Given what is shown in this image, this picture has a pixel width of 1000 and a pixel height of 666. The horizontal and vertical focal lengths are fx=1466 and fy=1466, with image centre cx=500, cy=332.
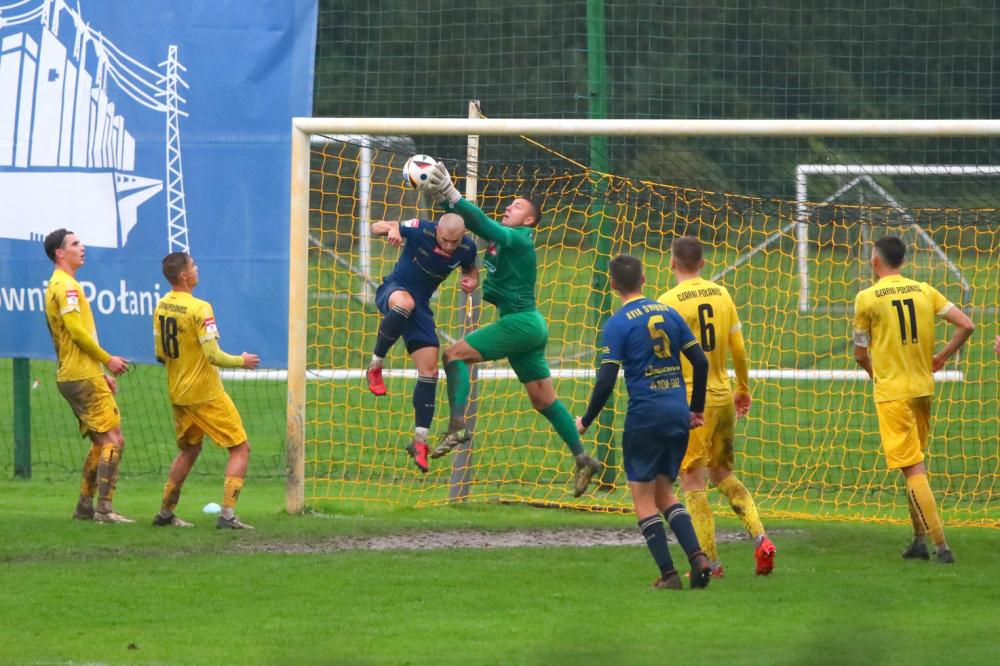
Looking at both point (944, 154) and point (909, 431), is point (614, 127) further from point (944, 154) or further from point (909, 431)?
point (944, 154)

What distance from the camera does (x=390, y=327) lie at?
1026 centimetres

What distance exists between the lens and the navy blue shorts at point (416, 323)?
10430mm

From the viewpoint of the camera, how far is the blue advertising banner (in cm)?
1290

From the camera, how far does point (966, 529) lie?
11.3 metres

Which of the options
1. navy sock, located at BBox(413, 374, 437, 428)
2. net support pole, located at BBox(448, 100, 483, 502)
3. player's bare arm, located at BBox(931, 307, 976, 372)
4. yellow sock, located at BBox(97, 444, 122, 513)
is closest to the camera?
player's bare arm, located at BBox(931, 307, 976, 372)

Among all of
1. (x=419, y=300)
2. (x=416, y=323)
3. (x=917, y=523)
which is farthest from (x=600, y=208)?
(x=917, y=523)

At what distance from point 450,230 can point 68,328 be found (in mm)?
2957

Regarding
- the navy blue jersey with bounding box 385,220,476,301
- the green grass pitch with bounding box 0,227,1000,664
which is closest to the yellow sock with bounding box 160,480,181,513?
the green grass pitch with bounding box 0,227,1000,664

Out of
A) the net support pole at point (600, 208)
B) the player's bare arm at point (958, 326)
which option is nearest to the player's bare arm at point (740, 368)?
the player's bare arm at point (958, 326)

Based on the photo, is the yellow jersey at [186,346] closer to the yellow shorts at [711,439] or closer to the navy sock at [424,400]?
the navy sock at [424,400]

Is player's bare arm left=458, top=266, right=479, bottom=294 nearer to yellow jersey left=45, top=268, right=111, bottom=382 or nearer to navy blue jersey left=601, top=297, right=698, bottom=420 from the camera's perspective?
navy blue jersey left=601, top=297, right=698, bottom=420

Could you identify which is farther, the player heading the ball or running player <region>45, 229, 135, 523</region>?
running player <region>45, 229, 135, 523</region>

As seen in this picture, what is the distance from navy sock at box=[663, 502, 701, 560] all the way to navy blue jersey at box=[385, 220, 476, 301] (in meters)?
2.76

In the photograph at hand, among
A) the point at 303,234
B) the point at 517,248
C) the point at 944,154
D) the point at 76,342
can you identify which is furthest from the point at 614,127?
the point at 944,154
